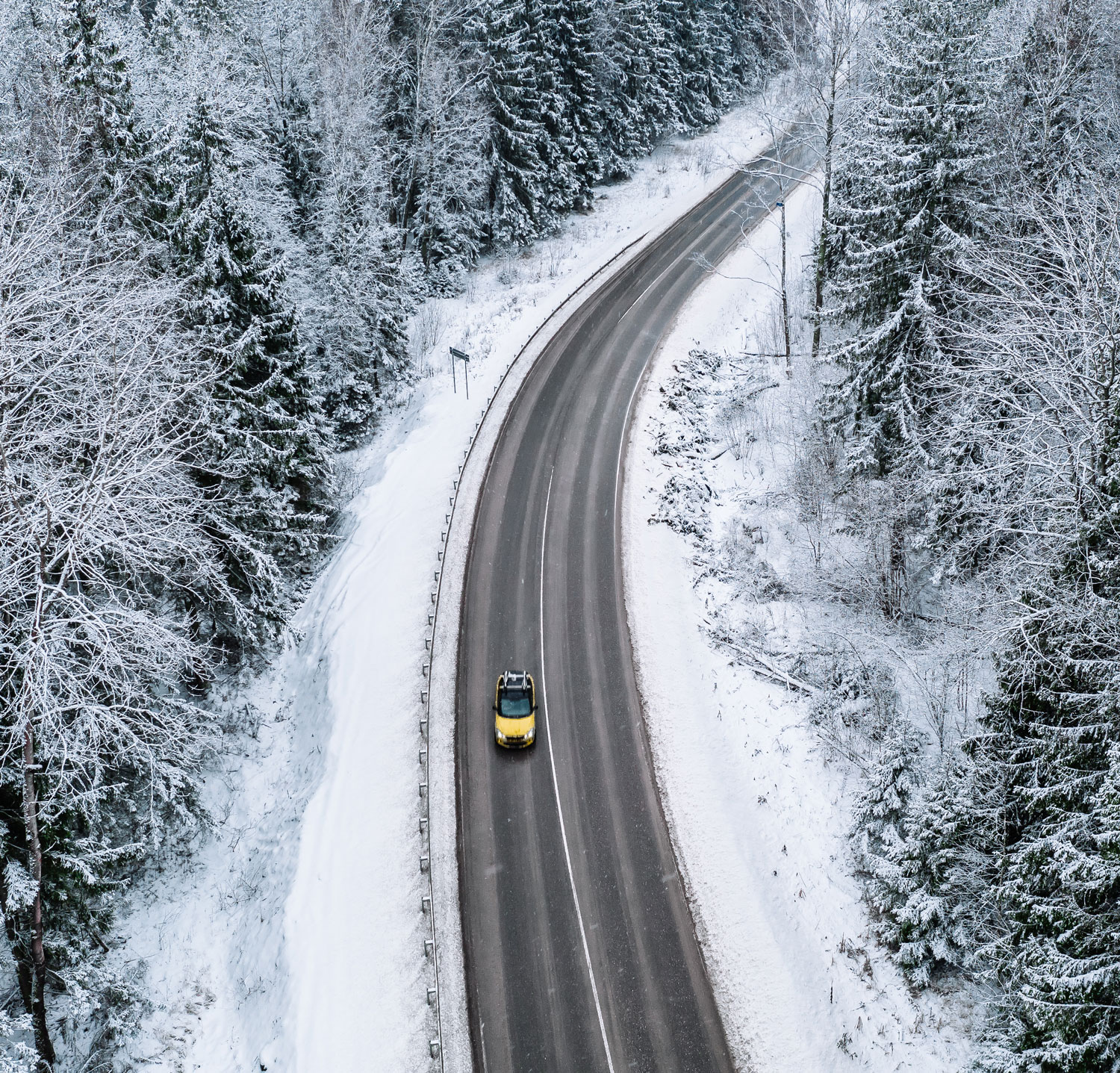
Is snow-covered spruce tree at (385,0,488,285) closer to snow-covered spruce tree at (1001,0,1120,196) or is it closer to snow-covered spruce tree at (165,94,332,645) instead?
snow-covered spruce tree at (165,94,332,645)

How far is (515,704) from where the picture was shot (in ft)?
74.4

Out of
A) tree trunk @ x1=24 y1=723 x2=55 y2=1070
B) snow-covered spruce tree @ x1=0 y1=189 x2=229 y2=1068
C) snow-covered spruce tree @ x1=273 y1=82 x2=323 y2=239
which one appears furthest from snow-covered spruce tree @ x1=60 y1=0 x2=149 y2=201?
tree trunk @ x1=24 y1=723 x2=55 y2=1070

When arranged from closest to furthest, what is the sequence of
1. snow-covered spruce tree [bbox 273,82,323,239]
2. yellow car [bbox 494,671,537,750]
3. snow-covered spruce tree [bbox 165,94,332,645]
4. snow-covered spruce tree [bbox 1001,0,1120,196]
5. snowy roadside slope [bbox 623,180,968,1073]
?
1. snowy roadside slope [bbox 623,180,968,1073]
2. yellow car [bbox 494,671,537,750]
3. snow-covered spruce tree [bbox 165,94,332,645]
4. snow-covered spruce tree [bbox 1001,0,1120,196]
5. snow-covered spruce tree [bbox 273,82,323,239]

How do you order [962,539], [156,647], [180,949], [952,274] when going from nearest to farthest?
1. [156,647]
2. [180,949]
3. [962,539]
4. [952,274]

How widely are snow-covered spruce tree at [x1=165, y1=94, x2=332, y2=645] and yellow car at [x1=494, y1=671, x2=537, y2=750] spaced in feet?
25.6

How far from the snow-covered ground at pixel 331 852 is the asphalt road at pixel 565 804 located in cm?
107

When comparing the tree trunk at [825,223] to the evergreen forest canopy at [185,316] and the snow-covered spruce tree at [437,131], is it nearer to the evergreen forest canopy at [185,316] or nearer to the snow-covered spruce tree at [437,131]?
the evergreen forest canopy at [185,316]

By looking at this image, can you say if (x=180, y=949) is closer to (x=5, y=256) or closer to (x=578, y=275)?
(x=5, y=256)

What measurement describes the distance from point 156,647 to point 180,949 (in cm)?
963

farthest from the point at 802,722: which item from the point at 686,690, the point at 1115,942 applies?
the point at 1115,942

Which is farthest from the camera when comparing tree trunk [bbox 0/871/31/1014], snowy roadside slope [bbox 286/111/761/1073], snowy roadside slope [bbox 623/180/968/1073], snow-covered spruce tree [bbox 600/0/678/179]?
snow-covered spruce tree [bbox 600/0/678/179]

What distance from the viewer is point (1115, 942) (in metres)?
11.6

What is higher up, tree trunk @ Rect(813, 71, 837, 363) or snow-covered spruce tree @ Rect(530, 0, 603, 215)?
snow-covered spruce tree @ Rect(530, 0, 603, 215)

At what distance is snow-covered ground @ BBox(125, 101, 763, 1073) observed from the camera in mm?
17297
